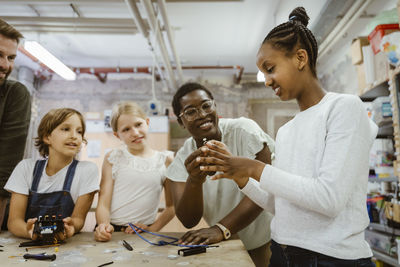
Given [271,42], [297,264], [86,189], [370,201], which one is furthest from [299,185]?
[370,201]

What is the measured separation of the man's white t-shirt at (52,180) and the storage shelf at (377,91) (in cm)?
249

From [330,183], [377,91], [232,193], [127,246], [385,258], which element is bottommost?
[385,258]

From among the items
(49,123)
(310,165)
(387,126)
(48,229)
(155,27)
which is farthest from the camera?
(155,27)

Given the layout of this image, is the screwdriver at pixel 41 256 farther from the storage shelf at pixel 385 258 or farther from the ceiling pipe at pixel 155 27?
the storage shelf at pixel 385 258

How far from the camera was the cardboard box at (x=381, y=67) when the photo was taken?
2.42 m

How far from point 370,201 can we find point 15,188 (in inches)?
118

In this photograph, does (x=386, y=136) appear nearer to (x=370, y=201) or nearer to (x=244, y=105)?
(x=370, y=201)

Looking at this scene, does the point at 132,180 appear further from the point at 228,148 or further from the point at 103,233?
the point at 228,148

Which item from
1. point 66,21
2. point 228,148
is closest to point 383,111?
point 228,148

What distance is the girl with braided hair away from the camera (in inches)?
31.0

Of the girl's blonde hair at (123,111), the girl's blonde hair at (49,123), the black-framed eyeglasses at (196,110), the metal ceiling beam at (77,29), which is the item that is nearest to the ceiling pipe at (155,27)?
the metal ceiling beam at (77,29)

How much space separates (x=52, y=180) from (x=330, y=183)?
130 centimetres

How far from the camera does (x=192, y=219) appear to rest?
52.2 inches

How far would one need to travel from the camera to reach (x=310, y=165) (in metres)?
0.89
